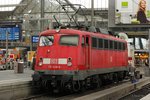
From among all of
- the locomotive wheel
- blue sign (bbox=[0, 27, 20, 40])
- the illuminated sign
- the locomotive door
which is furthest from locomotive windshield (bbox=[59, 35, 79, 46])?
the illuminated sign

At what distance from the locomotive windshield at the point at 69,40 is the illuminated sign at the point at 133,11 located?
39241mm

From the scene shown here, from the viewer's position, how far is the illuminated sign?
59000 mm

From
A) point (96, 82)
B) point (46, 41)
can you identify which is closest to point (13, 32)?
point (96, 82)

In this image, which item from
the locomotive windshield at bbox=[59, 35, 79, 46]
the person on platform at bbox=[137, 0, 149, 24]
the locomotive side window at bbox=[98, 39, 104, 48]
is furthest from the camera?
the person on platform at bbox=[137, 0, 149, 24]

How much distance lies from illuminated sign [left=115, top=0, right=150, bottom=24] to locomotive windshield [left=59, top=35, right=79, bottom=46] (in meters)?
39.2

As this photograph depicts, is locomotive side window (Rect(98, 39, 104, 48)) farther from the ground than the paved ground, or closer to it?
farther from the ground

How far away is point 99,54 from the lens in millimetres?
22656

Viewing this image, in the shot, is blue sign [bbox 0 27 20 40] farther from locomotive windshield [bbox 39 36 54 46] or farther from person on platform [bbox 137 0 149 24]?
locomotive windshield [bbox 39 36 54 46]

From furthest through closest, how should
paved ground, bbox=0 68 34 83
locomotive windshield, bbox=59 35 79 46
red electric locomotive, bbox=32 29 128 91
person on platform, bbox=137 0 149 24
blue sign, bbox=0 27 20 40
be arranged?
person on platform, bbox=137 0 149 24 → blue sign, bbox=0 27 20 40 → paved ground, bbox=0 68 34 83 → locomotive windshield, bbox=59 35 79 46 → red electric locomotive, bbox=32 29 128 91

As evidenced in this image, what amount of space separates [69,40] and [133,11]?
131ft

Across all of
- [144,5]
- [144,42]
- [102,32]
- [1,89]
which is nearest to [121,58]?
[102,32]

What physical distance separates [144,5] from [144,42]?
686 inches

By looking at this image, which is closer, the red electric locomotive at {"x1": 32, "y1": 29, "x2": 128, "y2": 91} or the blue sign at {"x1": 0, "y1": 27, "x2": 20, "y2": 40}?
the red electric locomotive at {"x1": 32, "y1": 29, "x2": 128, "y2": 91}

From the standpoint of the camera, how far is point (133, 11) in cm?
5956
